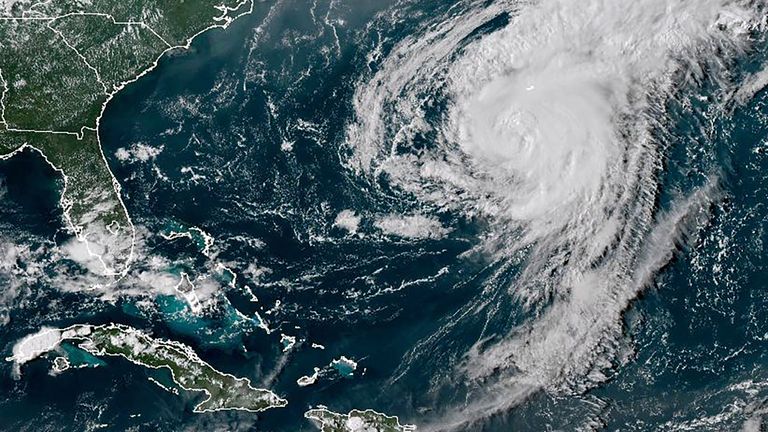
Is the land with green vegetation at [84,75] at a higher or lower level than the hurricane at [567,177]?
higher

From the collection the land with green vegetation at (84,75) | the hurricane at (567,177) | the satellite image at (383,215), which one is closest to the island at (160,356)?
the satellite image at (383,215)

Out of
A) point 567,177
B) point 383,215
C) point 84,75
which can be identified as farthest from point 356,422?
point 84,75

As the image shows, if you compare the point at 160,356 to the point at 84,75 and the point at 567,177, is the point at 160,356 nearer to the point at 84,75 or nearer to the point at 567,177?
the point at 84,75

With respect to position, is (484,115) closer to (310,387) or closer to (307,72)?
(307,72)

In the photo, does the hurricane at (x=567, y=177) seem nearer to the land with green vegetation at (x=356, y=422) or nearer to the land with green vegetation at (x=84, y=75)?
the land with green vegetation at (x=356, y=422)

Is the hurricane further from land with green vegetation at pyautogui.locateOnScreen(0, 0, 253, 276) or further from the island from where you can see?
land with green vegetation at pyautogui.locateOnScreen(0, 0, 253, 276)
